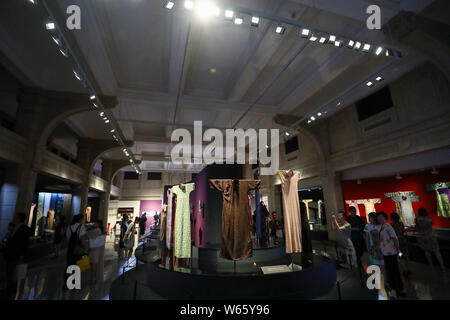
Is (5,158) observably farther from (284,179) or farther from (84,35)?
(284,179)

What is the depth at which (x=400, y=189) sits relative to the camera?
7.72m

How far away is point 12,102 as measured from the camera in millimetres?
7238

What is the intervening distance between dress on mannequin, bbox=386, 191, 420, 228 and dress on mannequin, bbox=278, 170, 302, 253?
577cm

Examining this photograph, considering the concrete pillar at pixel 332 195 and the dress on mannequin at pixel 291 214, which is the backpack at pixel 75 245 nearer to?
the dress on mannequin at pixel 291 214

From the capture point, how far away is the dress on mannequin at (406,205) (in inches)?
289

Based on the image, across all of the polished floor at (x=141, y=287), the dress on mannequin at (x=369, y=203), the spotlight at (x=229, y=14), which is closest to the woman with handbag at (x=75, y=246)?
the polished floor at (x=141, y=287)

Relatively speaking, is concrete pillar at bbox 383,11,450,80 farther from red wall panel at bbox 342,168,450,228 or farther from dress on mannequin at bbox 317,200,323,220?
dress on mannequin at bbox 317,200,323,220

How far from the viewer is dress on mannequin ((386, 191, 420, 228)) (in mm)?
7332

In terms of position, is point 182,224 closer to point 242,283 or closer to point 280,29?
point 242,283

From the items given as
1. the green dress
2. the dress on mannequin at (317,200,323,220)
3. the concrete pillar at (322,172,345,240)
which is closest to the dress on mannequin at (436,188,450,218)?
the concrete pillar at (322,172,345,240)

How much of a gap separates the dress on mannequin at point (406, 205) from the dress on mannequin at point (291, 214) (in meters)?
5.77

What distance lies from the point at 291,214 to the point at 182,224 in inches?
103

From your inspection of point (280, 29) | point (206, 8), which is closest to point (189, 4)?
point (206, 8)
